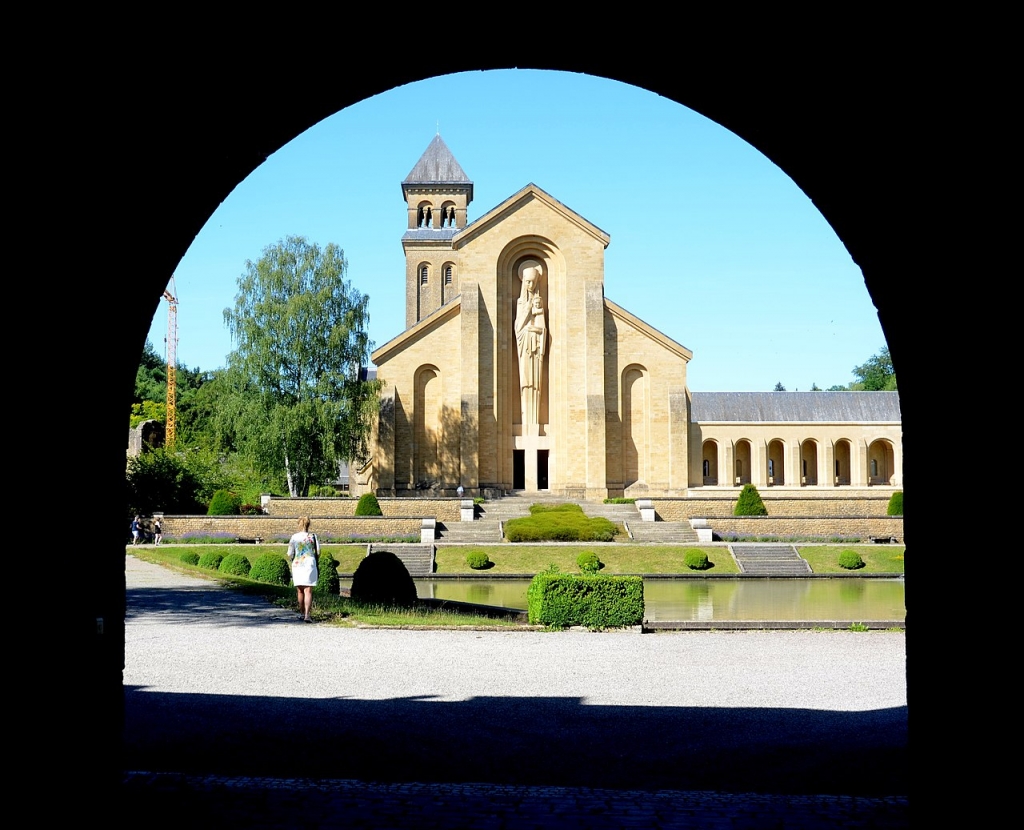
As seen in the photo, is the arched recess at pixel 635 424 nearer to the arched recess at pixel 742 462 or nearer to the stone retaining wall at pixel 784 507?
the stone retaining wall at pixel 784 507

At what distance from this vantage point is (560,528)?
31.8 m

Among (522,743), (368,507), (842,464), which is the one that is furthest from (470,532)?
(842,464)

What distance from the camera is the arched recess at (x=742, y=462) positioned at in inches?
2395

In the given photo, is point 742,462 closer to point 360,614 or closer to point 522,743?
point 360,614

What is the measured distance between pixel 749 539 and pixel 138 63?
98.7 ft

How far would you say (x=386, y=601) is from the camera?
51.4 feet

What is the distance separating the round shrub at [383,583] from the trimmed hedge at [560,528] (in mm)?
15525

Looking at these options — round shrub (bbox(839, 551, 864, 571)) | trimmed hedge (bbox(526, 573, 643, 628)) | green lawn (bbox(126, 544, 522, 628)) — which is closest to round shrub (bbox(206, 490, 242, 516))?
green lawn (bbox(126, 544, 522, 628))

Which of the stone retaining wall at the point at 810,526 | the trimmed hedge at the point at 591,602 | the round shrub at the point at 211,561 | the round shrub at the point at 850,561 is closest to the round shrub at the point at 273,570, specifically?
the round shrub at the point at 211,561

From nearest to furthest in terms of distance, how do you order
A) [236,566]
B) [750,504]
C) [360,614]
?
1. [360,614]
2. [236,566]
3. [750,504]

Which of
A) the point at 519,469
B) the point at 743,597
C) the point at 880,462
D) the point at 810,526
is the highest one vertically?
the point at 880,462

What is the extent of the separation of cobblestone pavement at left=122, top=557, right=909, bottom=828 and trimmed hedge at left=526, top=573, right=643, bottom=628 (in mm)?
831

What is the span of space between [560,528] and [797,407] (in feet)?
101
